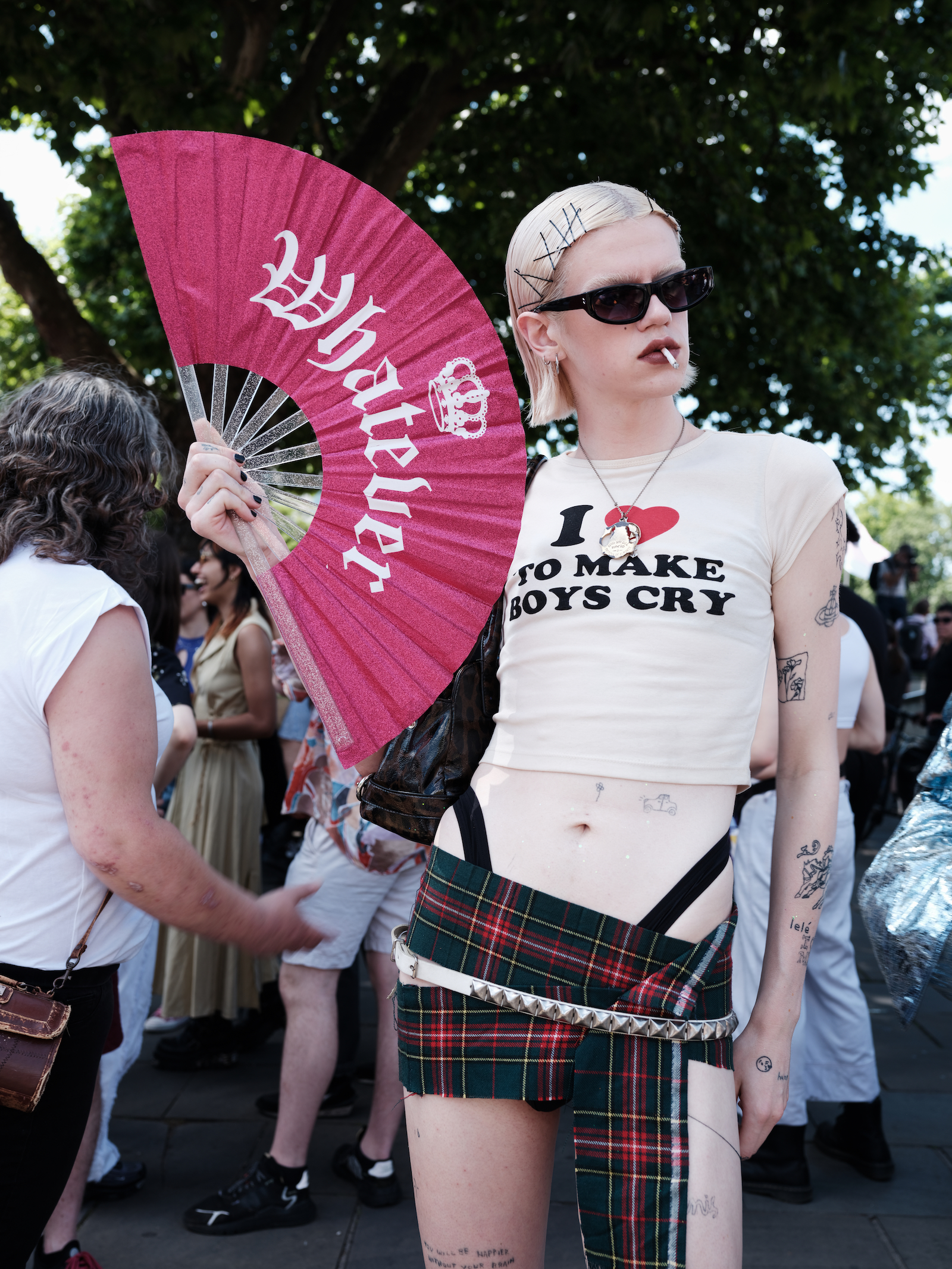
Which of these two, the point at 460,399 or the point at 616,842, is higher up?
the point at 460,399

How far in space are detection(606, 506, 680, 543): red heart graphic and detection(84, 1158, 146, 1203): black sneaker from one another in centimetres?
284

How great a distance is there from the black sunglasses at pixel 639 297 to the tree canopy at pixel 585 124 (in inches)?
166

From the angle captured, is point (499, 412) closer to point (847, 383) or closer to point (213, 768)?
point (213, 768)

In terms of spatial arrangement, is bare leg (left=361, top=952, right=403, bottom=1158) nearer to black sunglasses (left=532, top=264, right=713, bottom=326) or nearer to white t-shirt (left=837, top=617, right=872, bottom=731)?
white t-shirt (left=837, top=617, right=872, bottom=731)

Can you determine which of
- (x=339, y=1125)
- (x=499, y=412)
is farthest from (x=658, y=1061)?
(x=339, y=1125)

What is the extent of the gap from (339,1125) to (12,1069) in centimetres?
254

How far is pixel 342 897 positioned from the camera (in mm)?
3400

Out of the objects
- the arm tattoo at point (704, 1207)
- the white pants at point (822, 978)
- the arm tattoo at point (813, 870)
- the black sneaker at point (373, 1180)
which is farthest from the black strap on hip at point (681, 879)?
the black sneaker at point (373, 1180)

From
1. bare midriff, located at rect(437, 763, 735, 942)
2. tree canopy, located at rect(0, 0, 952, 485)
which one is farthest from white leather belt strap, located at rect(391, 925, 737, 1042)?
tree canopy, located at rect(0, 0, 952, 485)

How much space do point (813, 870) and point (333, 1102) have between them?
3.03 metres

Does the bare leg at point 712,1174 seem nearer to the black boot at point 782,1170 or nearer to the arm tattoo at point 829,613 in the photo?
the arm tattoo at point 829,613

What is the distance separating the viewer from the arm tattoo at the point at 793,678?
1.69m

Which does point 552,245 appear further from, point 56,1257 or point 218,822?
point 218,822

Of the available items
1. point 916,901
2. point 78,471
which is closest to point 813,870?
point 916,901
